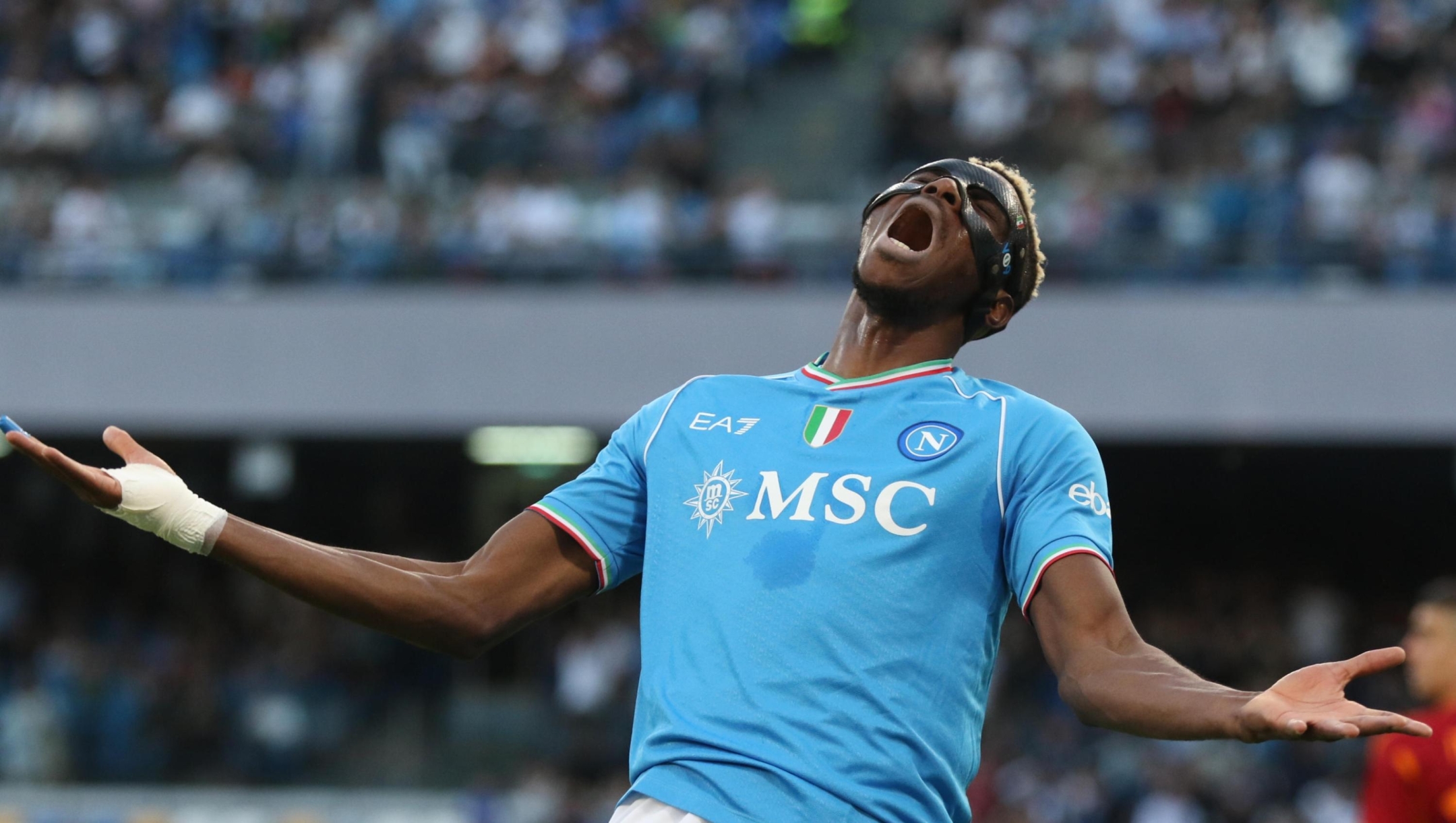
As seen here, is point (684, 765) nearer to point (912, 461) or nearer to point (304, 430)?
point (912, 461)

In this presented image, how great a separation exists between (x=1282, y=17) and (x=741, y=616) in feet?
42.5

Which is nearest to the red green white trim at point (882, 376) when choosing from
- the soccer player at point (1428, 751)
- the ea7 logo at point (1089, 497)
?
the ea7 logo at point (1089, 497)

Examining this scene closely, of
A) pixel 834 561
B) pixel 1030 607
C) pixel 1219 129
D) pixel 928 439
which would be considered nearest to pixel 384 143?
pixel 1219 129

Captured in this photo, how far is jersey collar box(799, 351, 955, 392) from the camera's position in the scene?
3430 mm

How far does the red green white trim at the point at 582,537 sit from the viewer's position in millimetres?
3500

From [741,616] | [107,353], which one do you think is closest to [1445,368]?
[107,353]

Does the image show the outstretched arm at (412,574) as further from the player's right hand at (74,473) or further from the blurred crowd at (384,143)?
the blurred crowd at (384,143)

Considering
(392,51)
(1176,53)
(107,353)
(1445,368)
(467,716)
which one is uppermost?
(392,51)

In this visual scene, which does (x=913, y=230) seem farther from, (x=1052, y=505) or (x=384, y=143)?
(x=384, y=143)

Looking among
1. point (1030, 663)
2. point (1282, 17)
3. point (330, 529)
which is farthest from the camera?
point (330, 529)

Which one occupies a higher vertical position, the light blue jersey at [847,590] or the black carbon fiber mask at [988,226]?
the black carbon fiber mask at [988,226]

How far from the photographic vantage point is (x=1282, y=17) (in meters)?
14.7

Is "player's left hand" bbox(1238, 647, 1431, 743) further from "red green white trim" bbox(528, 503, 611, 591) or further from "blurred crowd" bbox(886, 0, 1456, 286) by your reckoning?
"blurred crowd" bbox(886, 0, 1456, 286)

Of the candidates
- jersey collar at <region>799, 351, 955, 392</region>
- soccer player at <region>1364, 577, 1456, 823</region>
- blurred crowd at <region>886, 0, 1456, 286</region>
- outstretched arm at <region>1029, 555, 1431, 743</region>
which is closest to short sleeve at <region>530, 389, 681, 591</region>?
jersey collar at <region>799, 351, 955, 392</region>
